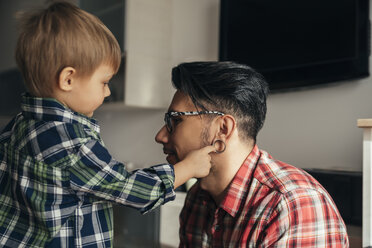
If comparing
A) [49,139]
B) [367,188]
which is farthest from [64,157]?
[367,188]

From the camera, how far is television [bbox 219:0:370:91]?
5.90ft

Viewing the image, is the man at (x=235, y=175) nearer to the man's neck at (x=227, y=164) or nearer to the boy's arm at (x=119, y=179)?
the man's neck at (x=227, y=164)

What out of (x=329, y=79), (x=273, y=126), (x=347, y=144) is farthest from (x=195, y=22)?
(x=347, y=144)

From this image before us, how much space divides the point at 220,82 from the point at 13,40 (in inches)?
115

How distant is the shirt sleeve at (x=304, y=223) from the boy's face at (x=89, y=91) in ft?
1.67

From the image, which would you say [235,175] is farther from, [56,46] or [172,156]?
[56,46]

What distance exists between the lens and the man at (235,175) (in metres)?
0.89

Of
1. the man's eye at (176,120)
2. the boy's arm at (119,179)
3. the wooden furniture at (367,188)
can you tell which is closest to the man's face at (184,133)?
the man's eye at (176,120)

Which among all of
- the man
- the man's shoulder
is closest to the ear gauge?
the man

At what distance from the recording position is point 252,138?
1.10m

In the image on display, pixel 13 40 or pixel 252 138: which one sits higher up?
pixel 13 40

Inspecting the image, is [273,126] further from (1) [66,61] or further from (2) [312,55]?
(1) [66,61]

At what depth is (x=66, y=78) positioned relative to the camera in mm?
964

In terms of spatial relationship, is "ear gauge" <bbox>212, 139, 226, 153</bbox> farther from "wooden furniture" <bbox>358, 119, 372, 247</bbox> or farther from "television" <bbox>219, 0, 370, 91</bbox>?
"television" <bbox>219, 0, 370, 91</bbox>
